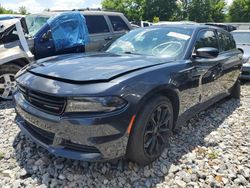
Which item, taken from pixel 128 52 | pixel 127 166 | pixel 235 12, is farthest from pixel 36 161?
pixel 235 12

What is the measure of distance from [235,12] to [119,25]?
41908 mm

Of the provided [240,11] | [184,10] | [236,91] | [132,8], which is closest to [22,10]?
[132,8]

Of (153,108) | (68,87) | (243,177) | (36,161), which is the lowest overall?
(243,177)

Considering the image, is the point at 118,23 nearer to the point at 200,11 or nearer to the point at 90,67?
the point at 90,67

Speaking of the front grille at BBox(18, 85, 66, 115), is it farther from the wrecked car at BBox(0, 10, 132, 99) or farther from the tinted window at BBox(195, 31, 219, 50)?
the wrecked car at BBox(0, 10, 132, 99)

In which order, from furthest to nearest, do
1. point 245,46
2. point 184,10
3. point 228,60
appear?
point 184,10 → point 245,46 → point 228,60

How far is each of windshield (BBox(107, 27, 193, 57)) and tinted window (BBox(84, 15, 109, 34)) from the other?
261 centimetres

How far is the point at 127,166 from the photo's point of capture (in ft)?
10.0

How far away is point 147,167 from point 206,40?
7.55 ft

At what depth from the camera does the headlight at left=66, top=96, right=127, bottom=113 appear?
2527 millimetres

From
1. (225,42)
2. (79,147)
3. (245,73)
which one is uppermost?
(225,42)

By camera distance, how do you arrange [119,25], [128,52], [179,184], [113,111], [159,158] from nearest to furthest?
[113,111] < [179,184] < [159,158] < [128,52] < [119,25]

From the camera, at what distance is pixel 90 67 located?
9.86 feet

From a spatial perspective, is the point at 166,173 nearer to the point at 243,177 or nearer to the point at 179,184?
the point at 179,184
